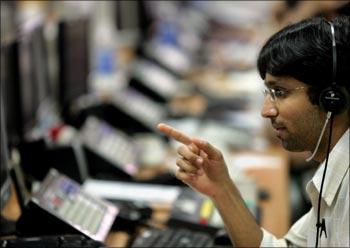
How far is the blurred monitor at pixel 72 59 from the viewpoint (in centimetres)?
286

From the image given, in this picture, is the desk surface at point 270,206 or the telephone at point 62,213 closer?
the telephone at point 62,213

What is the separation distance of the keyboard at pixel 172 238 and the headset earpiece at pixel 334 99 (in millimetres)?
596

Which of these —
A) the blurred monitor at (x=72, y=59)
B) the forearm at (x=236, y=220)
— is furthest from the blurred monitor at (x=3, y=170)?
the blurred monitor at (x=72, y=59)

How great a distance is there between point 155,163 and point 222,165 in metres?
1.15

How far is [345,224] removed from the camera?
54.8 inches

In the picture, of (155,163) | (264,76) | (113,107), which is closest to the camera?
(264,76)

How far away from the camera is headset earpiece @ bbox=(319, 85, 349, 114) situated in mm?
1349

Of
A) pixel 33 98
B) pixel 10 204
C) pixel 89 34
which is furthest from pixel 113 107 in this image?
pixel 10 204

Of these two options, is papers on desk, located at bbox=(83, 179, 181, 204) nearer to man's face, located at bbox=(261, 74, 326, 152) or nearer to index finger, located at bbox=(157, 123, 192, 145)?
index finger, located at bbox=(157, 123, 192, 145)

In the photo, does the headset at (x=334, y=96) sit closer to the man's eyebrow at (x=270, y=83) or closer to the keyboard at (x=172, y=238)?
the man's eyebrow at (x=270, y=83)

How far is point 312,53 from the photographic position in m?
1.38

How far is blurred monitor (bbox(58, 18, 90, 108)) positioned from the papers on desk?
59 cm

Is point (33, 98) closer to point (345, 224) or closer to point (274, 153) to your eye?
point (274, 153)

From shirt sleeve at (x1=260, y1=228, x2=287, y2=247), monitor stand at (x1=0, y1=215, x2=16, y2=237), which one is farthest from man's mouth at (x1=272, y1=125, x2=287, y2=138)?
monitor stand at (x1=0, y1=215, x2=16, y2=237)
